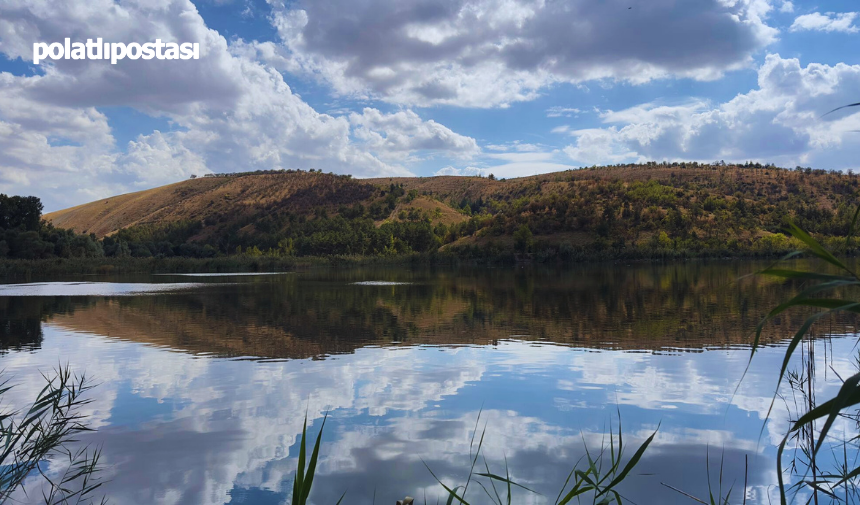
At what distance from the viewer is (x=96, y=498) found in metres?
6.62

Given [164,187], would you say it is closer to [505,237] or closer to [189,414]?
[505,237]

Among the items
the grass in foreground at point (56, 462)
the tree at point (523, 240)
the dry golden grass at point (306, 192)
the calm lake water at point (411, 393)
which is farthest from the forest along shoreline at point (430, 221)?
the grass in foreground at point (56, 462)

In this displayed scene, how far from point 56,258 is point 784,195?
365ft

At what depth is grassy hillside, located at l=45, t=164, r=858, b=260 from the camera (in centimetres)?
8206

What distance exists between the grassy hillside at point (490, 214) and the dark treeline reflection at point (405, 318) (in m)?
38.4

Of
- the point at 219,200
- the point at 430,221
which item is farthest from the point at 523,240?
the point at 219,200

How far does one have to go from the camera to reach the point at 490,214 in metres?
122

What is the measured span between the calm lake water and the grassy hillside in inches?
1869

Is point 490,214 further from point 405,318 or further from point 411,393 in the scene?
point 411,393

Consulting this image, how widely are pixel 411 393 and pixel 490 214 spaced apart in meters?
113

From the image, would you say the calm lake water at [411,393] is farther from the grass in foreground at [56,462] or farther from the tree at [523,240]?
the tree at [523,240]

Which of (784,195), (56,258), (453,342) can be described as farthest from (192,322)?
(784,195)

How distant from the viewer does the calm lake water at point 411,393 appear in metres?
7.07

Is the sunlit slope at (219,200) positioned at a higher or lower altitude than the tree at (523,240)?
higher
